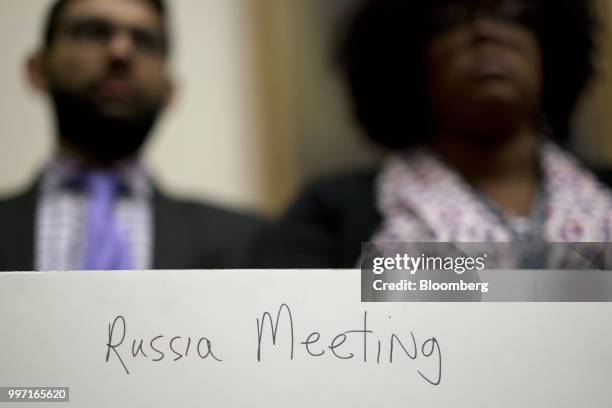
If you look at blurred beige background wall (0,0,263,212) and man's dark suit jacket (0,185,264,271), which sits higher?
blurred beige background wall (0,0,263,212)

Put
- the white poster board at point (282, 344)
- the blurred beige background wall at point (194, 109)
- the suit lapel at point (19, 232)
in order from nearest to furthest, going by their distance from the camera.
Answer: the white poster board at point (282, 344), the suit lapel at point (19, 232), the blurred beige background wall at point (194, 109)

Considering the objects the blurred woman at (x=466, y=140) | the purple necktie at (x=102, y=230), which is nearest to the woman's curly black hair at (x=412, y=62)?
the blurred woman at (x=466, y=140)

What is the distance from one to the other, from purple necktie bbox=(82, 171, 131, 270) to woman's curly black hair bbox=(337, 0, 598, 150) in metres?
0.29

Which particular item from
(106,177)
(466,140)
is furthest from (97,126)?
(466,140)

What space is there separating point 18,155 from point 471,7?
562 millimetres

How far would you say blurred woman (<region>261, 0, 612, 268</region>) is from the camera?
612mm

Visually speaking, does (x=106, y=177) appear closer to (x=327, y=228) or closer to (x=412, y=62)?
(x=327, y=228)

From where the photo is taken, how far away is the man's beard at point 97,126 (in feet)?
2.31

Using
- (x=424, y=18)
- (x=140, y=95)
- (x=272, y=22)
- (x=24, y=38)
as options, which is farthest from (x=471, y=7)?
(x=24, y=38)

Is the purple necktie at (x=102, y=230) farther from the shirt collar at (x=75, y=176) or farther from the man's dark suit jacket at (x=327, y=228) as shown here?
the man's dark suit jacket at (x=327, y=228)

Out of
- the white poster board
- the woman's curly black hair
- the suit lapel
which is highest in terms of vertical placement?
the woman's curly black hair

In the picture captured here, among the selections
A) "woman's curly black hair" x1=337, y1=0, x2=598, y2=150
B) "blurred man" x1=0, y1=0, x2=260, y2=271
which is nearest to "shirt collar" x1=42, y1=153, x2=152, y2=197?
"blurred man" x1=0, y1=0, x2=260, y2=271

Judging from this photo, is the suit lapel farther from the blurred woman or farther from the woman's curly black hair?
the woman's curly black hair

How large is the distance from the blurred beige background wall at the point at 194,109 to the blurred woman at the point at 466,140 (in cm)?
15
